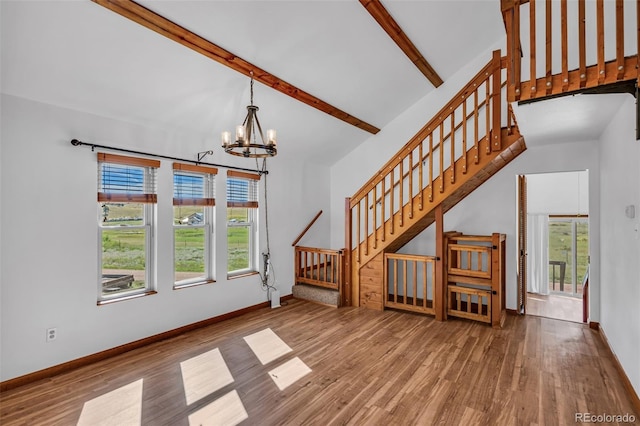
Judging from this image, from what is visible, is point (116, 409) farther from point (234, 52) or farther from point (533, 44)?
point (533, 44)

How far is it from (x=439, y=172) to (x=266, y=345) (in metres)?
3.56

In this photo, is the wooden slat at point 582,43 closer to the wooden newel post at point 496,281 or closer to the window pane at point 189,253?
the wooden newel post at point 496,281

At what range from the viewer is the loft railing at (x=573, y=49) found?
2125 mm

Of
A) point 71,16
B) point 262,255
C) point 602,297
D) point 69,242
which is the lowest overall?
point 602,297

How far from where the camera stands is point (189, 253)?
4391 mm

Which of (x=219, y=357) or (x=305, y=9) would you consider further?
(x=219, y=357)

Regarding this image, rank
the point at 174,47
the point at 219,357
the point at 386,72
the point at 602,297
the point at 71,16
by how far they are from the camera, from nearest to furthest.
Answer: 1. the point at 71,16
2. the point at 174,47
3. the point at 219,357
4. the point at 602,297
5. the point at 386,72

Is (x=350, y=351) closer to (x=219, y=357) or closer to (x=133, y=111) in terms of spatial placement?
(x=219, y=357)

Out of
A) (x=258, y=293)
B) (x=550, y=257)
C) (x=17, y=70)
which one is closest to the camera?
(x=17, y=70)

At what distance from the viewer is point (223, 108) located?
157 inches

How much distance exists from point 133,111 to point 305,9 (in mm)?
2151

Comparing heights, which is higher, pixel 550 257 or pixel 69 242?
pixel 69 242

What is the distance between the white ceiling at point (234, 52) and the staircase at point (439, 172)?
0.94 meters

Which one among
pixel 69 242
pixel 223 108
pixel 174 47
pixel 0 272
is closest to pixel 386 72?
pixel 223 108
